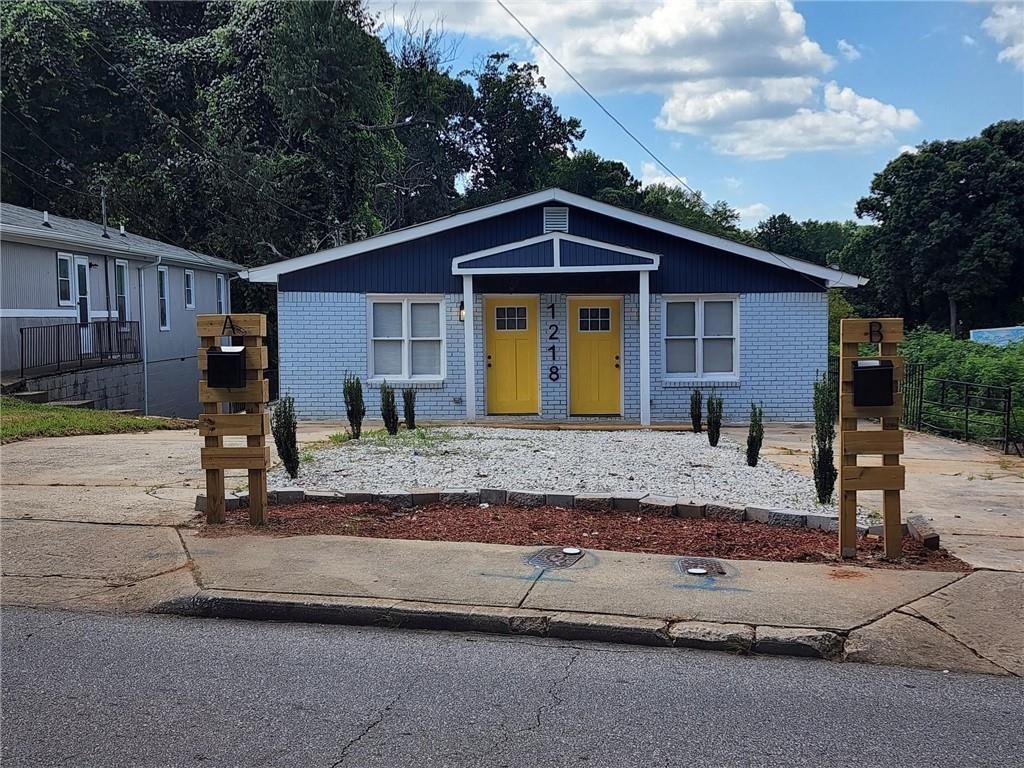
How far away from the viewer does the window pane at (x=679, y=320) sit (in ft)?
57.8

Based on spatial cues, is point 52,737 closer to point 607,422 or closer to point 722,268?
point 607,422

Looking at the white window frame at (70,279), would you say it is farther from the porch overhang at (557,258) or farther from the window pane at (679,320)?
the window pane at (679,320)

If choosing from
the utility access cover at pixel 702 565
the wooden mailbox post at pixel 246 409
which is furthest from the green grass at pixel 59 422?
the utility access cover at pixel 702 565

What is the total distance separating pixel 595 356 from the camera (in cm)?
1777

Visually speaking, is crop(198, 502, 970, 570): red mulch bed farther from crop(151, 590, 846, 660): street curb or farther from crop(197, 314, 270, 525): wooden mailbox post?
crop(151, 590, 846, 660): street curb

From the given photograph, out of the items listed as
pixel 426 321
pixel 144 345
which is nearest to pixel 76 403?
pixel 144 345

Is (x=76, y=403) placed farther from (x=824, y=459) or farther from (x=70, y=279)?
(x=824, y=459)

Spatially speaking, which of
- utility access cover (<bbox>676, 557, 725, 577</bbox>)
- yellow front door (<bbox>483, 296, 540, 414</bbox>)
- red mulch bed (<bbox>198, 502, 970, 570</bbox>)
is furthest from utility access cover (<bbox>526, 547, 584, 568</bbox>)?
yellow front door (<bbox>483, 296, 540, 414</bbox>)

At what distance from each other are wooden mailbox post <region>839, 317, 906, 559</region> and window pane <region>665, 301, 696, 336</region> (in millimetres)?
10831

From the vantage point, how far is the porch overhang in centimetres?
1636

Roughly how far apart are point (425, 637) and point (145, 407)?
67.2 feet

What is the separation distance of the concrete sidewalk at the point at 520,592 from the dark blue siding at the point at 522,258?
9.78 meters

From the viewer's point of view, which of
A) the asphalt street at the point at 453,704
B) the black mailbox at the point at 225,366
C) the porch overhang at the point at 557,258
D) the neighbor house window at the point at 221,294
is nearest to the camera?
the asphalt street at the point at 453,704

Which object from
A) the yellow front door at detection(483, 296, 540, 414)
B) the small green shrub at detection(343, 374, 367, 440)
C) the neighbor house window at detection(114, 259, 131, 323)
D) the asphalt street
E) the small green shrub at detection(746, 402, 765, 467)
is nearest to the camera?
the asphalt street
